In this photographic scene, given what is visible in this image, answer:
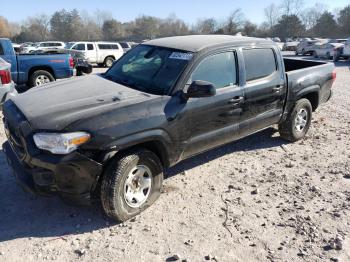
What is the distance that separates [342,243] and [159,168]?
1.97m

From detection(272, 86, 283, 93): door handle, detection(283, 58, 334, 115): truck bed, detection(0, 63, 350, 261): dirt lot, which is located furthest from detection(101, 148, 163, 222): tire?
detection(283, 58, 334, 115): truck bed

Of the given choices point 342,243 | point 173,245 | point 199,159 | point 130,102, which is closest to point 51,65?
point 199,159

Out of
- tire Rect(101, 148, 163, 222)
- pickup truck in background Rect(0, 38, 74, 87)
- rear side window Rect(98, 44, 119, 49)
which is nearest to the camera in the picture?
tire Rect(101, 148, 163, 222)

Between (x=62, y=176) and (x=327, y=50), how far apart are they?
27422 mm

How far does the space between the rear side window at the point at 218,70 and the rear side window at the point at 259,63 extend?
292mm

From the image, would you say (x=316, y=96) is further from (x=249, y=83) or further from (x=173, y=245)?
(x=173, y=245)

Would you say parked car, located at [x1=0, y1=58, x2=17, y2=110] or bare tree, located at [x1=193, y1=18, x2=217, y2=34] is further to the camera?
bare tree, located at [x1=193, y1=18, x2=217, y2=34]

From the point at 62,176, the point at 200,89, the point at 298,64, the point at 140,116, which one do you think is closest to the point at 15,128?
the point at 62,176

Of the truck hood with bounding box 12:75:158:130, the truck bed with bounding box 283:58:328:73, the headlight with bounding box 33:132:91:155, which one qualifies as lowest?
the headlight with bounding box 33:132:91:155

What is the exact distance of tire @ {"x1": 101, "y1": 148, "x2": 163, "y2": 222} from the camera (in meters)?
3.49

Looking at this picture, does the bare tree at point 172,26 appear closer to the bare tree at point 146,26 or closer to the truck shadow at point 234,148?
the bare tree at point 146,26

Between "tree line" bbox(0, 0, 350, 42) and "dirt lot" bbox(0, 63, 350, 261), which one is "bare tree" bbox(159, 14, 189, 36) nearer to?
"tree line" bbox(0, 0, 350, 42)

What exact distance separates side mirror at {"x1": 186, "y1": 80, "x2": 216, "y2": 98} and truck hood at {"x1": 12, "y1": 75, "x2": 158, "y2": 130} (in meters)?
0.41

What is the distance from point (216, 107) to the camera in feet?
14.4
